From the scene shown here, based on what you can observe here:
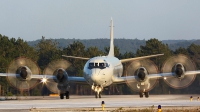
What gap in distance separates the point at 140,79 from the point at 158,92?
30.6m

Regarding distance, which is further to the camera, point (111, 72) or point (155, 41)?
point (155, 41)

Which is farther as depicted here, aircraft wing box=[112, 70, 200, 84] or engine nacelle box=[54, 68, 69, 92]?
aircraft wing box=[112, 70, 200, 84]

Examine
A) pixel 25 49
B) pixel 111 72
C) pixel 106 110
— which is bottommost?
pixel 106 110

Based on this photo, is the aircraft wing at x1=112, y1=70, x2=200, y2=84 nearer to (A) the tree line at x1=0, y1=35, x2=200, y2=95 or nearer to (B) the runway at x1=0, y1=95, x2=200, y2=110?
(B) the runway at x1=0, y1=95, x2=200, y2=110

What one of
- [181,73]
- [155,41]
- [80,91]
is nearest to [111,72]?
[181,73]

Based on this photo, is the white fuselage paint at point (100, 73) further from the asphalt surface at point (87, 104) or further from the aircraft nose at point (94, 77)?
the asphalt surface at point (87, 104)

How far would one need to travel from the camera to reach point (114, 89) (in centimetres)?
8469

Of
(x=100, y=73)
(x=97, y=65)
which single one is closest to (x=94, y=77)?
(x=100, y=73)

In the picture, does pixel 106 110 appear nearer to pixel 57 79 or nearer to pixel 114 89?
pixel 57 79

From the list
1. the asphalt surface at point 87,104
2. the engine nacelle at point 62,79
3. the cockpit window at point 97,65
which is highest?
the cockpit window at point 97,65

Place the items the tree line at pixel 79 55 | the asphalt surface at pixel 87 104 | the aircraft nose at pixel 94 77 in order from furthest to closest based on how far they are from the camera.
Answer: the tree line at pixel 79 55 → the aircraft nose at pixel 94 77 → the asphalt surface at pixel 87 104

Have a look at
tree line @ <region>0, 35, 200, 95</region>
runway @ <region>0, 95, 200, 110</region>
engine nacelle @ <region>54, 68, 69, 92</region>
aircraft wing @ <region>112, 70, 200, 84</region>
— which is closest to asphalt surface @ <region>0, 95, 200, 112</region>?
runway @ <region>0, 95, 200, 110</region>

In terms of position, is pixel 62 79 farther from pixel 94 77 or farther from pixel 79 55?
pixel 79 55

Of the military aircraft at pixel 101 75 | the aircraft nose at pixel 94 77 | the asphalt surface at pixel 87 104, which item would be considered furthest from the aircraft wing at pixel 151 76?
the asphalt surface at pixel 87 104
